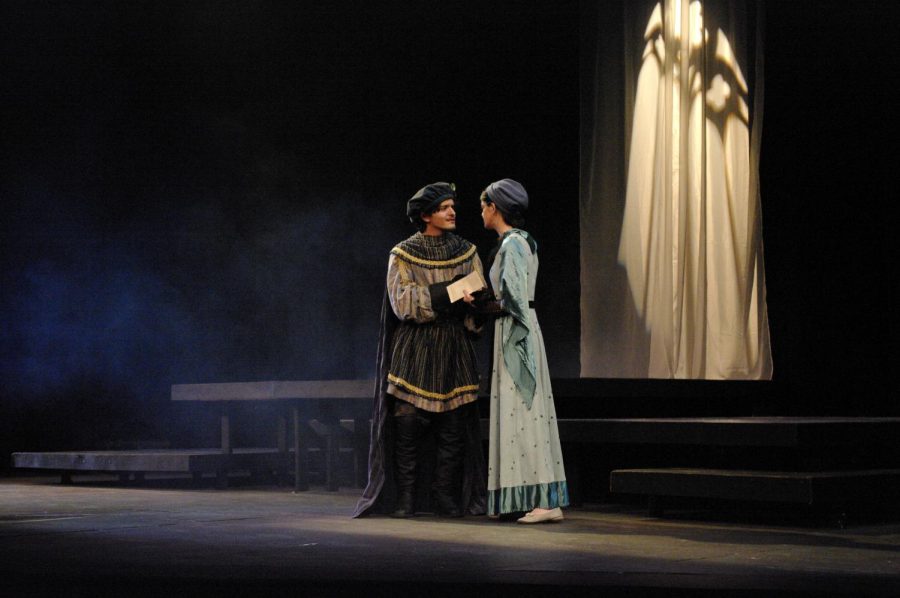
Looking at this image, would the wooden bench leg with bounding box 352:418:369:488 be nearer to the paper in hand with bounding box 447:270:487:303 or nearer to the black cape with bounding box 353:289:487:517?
the black cape with bounding box 353:289:487:517

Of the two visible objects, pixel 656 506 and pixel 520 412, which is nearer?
pixel 520 412

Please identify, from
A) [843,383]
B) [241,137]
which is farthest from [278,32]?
[843,383]

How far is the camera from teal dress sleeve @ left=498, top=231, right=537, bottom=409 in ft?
15.9

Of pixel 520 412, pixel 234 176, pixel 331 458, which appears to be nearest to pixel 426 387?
pixel 520 412

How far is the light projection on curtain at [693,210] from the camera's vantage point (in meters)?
6.96

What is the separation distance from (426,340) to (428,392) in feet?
0.68

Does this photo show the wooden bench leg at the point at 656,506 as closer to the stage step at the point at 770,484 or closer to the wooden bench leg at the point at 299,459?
the stage step at the point at 770,484

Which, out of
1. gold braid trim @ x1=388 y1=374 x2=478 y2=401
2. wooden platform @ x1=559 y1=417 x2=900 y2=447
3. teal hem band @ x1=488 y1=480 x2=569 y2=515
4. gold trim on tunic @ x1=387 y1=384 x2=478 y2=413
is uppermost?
gold braid trim @ x1=388 y1=374 x2=478 y2=401

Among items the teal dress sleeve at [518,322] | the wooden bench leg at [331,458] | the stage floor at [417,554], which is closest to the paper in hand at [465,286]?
the teal dress sleeve at [518,322]

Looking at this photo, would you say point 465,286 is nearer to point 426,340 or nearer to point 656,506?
point 426,340

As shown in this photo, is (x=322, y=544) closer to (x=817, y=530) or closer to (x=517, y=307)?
(x=517, y=307)

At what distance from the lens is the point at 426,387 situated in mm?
5164

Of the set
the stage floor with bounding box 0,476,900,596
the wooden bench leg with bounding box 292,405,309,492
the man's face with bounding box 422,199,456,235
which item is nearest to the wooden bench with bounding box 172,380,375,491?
the wooden bench leg with bounding box 292,405,309,492

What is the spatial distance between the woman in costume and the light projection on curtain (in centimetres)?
236
